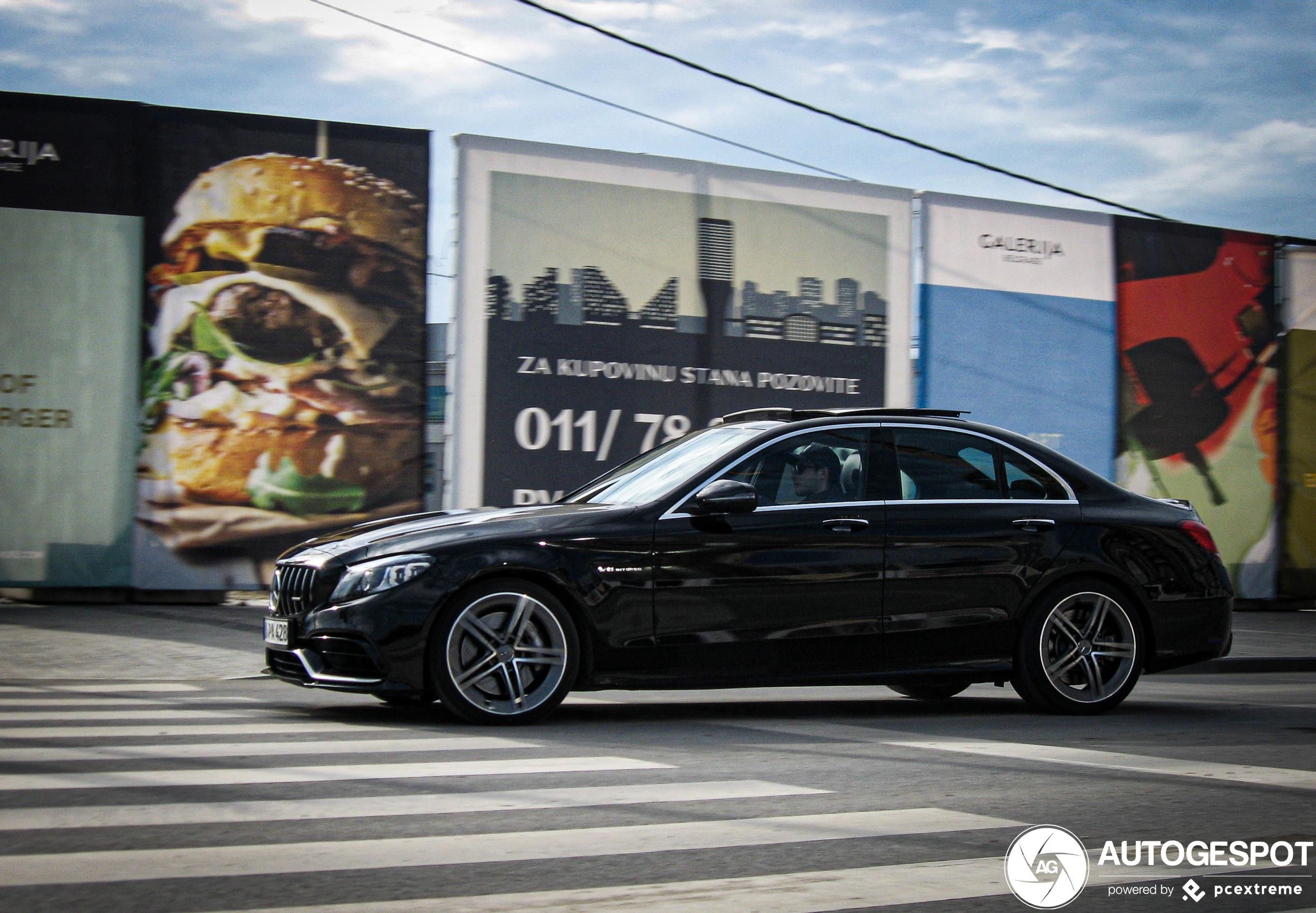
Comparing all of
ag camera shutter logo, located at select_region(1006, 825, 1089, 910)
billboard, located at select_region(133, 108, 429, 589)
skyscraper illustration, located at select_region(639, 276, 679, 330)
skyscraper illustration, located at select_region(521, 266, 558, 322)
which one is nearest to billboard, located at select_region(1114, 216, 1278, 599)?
skyscraper illustration, located at select_region(639, 276, 679, 330)

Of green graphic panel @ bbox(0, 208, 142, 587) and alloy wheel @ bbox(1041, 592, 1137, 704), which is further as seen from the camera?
green graphic panel @ bbox(0, 208, 142, 587)

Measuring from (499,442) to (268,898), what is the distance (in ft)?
36.9

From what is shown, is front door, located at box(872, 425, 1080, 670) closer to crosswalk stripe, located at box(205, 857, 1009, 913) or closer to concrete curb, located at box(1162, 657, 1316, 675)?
crosswalk stripe, located at box(205, 857, 1009, 913)

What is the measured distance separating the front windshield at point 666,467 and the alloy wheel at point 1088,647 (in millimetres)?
2010

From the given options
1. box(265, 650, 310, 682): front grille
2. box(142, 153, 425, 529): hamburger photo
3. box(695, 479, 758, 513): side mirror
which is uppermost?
box(142, 153, 425, 529): hamburger photo

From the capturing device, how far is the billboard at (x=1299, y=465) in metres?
19.1

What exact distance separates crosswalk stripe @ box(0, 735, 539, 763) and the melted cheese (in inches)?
309

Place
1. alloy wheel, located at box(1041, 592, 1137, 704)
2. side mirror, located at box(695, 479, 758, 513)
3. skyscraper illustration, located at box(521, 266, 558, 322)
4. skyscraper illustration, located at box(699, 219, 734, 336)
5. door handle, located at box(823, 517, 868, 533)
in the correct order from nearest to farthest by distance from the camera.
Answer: side mirror, located at box(695, 479, 758, 513), door handle, located at box(823, 517, 868, 533), alloy wheel, located at box(1041, 592, 1137, 704), skyscraper illustration, located at box(521, 266, 558, 322), skyscraper illustration, located at box(699, 219, 734, 336)

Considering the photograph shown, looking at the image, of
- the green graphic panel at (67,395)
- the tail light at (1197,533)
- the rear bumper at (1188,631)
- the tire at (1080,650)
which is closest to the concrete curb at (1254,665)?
the rear bumper at (1188,631)

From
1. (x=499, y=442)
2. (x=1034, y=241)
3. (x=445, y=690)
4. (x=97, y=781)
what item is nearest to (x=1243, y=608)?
(x=1034, y=241)

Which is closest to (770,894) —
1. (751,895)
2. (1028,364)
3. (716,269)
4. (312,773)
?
(751,895)

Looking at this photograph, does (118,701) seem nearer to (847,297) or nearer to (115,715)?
(115,715)

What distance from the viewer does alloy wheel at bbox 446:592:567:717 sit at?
7.05 m

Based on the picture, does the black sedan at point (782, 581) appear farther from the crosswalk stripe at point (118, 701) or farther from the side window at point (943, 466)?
the crosswalk stripe at point (118, 701)
